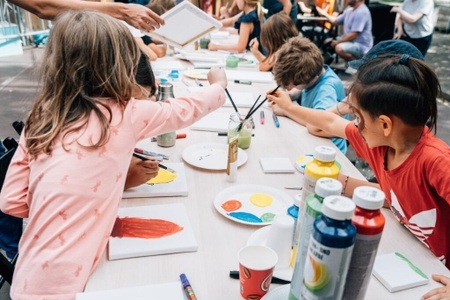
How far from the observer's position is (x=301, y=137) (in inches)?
74.7

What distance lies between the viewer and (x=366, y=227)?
0.64 m

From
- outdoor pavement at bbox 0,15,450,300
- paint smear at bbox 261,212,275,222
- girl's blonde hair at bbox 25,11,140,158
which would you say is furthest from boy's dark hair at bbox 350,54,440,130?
outdoor pavement at bbox 0,15,450,300

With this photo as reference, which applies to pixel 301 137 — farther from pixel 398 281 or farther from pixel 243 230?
pixel 398 281

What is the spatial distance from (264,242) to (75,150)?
59cm

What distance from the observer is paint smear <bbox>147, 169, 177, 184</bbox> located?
4.59 ft

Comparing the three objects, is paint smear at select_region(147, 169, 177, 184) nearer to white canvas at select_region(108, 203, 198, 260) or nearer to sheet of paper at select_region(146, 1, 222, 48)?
white canvas at select_region(108, 203, 198, 260)

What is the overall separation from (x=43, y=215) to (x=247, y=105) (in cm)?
151

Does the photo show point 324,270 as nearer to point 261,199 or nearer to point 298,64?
point 261,199

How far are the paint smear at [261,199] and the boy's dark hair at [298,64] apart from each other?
3.52 feet

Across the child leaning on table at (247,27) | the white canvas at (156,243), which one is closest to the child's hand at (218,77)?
the white canvas at (156,243)

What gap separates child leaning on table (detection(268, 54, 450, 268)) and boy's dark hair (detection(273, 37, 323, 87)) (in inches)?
36.7

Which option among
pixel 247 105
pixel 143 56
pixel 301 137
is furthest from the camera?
pixel 247 105

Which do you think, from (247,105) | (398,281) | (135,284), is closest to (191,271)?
(135,284)

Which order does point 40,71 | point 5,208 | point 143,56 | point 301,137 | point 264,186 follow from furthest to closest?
1. point 301,137
2. point 143,56
3. point 264,186
4. point 40,71
5. point 5,208
